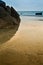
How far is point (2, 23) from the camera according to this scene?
4.00 ft

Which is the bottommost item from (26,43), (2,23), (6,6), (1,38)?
(26,43)

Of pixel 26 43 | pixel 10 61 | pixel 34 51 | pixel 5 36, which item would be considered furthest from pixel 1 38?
pixel 26 43

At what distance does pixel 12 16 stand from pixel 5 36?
0.16 metres

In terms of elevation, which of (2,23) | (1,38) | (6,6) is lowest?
(1,38)

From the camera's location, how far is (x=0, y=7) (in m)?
1.21

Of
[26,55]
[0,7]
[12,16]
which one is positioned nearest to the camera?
[0,7]

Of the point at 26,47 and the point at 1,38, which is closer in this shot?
the point at 1,38

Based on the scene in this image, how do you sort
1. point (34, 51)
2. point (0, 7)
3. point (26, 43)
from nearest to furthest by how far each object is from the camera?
1. point (0, 7)
2. point (34, 51)
3. point (26, 43)

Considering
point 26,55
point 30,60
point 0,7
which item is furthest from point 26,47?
point 0,7

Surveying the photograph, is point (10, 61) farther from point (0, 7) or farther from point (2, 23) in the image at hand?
point (0, 7)

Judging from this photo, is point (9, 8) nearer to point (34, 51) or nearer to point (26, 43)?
point (34, 51)

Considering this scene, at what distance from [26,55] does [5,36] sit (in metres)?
0.28

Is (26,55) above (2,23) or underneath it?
underneath

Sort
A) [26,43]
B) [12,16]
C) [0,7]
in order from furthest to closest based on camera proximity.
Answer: [26,43] < [12,16] < [0,7]
